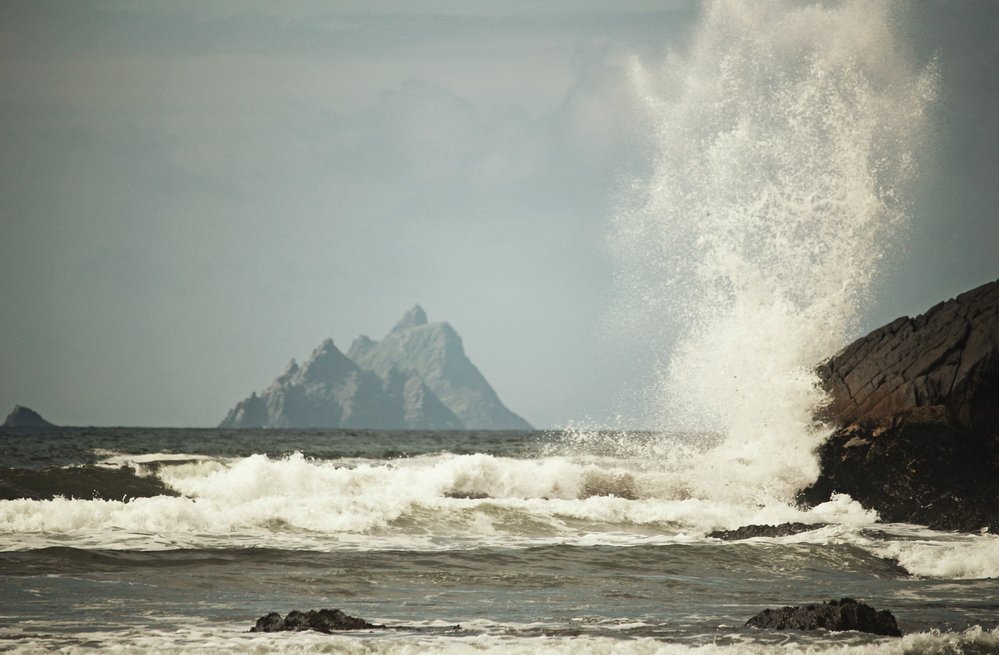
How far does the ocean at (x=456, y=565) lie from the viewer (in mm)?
9898

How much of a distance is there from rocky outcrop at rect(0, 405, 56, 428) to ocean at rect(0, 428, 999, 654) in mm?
106978

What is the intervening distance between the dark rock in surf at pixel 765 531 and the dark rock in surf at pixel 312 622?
9.75 metres

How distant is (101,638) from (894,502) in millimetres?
15307

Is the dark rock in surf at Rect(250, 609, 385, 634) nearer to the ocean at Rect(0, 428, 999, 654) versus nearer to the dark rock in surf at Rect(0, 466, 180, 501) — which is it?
the ocean at Rect(0, 428, 999, 654)

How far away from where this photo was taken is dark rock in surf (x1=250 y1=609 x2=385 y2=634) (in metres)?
9.97

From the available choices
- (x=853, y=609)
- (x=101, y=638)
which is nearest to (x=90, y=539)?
(x=101, y=638)

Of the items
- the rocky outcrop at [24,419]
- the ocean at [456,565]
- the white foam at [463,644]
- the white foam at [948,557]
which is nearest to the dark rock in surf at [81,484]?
the ocean at [456,565]

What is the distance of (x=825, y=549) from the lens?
1681 centimetres

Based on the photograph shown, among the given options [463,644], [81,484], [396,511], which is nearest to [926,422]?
[396,511]

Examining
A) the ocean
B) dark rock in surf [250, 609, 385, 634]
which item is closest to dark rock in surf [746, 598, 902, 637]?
the ocean

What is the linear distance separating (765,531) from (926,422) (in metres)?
3.71

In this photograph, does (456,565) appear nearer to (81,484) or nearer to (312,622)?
(312,622)

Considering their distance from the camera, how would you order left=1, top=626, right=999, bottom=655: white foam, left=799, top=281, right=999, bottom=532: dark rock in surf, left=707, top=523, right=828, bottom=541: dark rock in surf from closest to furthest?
left=1, top=626, right=999, bottom=655: white foam < left=707, top=523, right=828, bottom=541: dark rock in surf < left=799, top=281, right=999, bottom=532: dark rock in surf

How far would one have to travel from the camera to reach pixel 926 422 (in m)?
Result: 18.6
